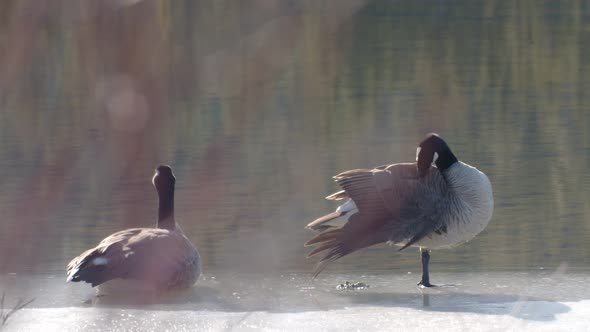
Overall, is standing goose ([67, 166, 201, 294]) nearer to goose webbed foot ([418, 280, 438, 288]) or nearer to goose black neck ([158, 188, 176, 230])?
goose black neck ([158, 188, 176, 230])

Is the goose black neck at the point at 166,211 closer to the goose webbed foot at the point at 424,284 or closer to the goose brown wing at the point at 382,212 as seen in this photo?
the goose brown wing at the point at 382,212

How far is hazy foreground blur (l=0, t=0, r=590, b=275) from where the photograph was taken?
7.98 meters

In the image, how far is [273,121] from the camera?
1302 cm

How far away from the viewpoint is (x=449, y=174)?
A: 7086 mm

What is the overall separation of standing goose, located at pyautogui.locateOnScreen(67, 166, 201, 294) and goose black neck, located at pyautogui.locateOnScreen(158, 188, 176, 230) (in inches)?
20.8

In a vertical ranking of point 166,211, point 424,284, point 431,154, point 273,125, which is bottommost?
point 424,284

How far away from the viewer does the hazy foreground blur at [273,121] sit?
7977mm

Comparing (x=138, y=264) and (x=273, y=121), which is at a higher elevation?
(x=273, y=121)

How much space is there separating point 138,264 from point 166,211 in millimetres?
1003

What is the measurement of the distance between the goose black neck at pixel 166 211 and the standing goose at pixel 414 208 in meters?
0.99

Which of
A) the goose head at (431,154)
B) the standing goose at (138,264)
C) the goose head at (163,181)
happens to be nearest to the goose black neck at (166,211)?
the goose head at (163,181)

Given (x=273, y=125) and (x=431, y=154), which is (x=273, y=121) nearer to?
(x=273, y=125)

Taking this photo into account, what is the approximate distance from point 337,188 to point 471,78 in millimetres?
7605

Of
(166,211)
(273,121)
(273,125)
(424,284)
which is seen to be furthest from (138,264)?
(273,121)
